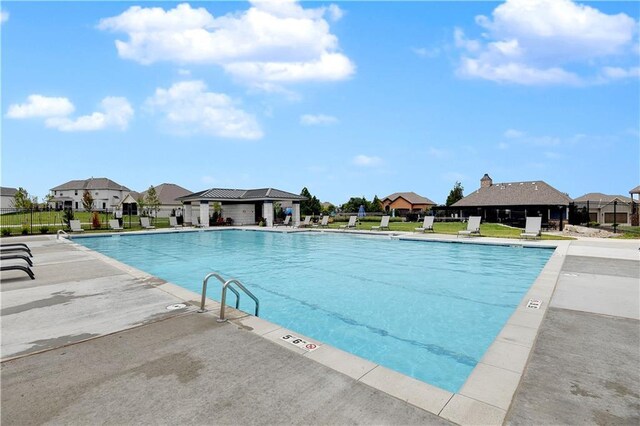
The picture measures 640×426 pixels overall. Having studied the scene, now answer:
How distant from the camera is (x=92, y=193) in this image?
2608 inches

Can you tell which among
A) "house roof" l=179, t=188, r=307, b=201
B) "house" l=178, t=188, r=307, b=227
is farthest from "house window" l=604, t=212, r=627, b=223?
"house roof" l=179, t=188, r=307, b=201

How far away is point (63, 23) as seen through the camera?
12.1 meters

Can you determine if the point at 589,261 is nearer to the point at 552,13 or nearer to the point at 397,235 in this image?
the point at 552,13

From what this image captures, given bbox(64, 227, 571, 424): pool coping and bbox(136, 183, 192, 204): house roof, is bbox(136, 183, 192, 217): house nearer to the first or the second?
bbox(136, 183, 192, 204): house roof

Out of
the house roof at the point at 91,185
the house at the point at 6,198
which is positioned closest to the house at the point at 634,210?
the house roof at the point at 91,185

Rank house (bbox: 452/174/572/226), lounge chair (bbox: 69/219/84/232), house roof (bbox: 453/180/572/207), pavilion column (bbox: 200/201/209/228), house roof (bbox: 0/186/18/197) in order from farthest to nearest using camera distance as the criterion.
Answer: house roof (bbox: 0/186/18/197) → house roof (bbox: 453/180/572/207) → house (bbox: 452/174/572/226) → pavilion column (bbox: 200/201/209/228) → lounge chair (bbox: 69/219/84/232)

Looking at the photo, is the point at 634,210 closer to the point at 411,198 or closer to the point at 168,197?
the point at 411,198

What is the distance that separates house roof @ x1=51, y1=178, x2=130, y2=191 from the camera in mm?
66688

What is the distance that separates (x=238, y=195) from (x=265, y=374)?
31508 mm

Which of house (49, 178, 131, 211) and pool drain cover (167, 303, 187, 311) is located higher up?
house (49, 178, 131, 211)

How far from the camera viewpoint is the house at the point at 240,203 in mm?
30703

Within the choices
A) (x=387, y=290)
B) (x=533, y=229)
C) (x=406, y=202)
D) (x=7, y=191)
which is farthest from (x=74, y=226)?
(x=7, y=191)

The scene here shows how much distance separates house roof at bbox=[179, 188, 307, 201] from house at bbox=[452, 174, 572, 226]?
1985cm

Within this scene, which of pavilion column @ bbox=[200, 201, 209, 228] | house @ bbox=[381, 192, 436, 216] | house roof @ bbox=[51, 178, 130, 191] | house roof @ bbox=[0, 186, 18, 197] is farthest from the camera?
house @ bbox=[381, 192, 436, 216]
